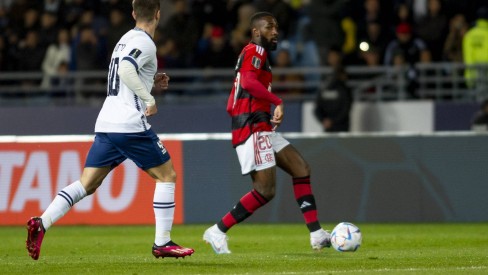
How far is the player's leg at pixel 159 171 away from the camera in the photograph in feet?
A: 33.9

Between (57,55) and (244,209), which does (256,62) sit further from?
(57,55)

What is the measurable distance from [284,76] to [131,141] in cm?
1095

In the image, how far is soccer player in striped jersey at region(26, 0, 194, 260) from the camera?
10281 mm

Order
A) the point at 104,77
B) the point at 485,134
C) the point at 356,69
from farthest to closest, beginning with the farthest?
the point at 104,77 → the point at 356,69 → the point at 485,134

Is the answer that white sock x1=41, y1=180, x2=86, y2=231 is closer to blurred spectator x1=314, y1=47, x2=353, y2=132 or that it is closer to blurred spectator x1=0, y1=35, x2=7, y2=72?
blurred spectator x1=314, y1=47, x2=353, y2=132

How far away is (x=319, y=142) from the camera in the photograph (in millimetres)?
17312

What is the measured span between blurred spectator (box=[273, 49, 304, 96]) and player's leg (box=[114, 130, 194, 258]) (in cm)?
1019

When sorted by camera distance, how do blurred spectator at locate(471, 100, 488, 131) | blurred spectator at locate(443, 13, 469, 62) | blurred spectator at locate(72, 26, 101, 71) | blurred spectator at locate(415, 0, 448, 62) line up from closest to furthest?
blurred spectator at locate(471, 100, 488, 131) < blurred spectator at locate(443, 13, 469, 62) < blurred spectator at locate(415, 0, 448, 62) < blurred spectator at locate(72, 26, 101, 71)

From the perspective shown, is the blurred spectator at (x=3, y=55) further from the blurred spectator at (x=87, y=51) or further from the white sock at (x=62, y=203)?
the white sock at (x=62, y=203)

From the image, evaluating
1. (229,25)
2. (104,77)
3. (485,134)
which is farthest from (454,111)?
(104,77)

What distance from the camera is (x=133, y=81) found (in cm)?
1012

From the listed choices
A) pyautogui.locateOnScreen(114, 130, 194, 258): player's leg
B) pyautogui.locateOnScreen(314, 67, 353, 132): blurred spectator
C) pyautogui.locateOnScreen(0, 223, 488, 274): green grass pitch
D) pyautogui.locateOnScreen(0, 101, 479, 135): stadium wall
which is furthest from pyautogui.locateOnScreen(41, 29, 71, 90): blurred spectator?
pyautogui.locateOnScreen(114, 130, 194, 258): player's leg

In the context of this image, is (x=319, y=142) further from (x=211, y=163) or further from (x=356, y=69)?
(x=356, y=69)

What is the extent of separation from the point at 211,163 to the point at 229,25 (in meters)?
5.28
